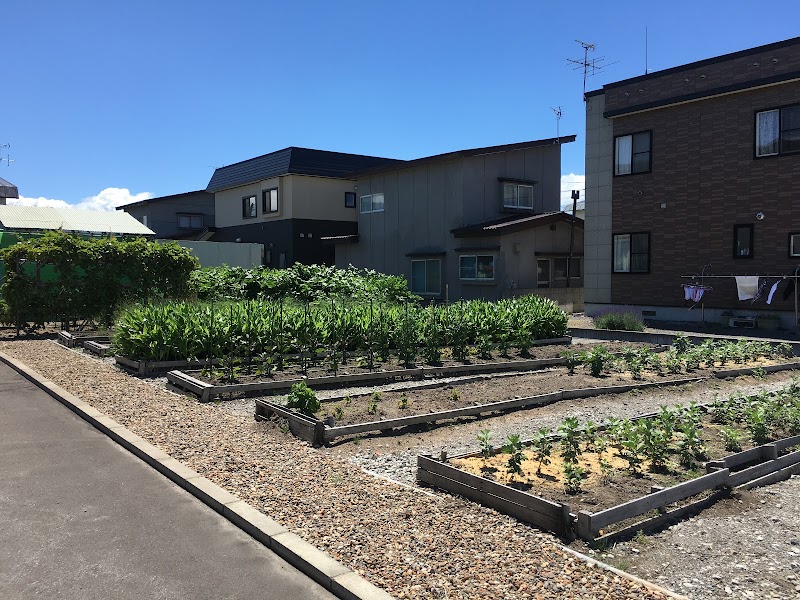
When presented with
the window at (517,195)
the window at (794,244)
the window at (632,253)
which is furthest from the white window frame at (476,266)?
the window at (794,244)

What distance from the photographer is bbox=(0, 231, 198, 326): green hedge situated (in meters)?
16.5

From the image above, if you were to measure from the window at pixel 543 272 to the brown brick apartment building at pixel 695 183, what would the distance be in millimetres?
2574

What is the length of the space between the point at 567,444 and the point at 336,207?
31.0m

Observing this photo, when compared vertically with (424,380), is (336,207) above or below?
above

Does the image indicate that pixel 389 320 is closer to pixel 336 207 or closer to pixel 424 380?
pixel 424 380

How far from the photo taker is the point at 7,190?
4566 cm

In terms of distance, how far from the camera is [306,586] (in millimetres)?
3957

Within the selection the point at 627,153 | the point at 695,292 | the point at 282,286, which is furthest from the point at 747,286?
the point at 282,286

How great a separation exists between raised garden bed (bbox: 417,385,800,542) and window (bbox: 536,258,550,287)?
62.8 feet

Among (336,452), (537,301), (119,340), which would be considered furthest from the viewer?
(537,301)

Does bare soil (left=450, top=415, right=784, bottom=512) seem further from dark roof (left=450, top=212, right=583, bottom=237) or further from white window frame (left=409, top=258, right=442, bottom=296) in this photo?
white window frame (left=409, top=258, right=442, bottom=296)

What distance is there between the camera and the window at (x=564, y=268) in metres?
26.8

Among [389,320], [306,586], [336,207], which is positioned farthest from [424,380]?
[336,207]

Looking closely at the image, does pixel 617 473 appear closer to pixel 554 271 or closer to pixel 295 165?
pixel 554 271
